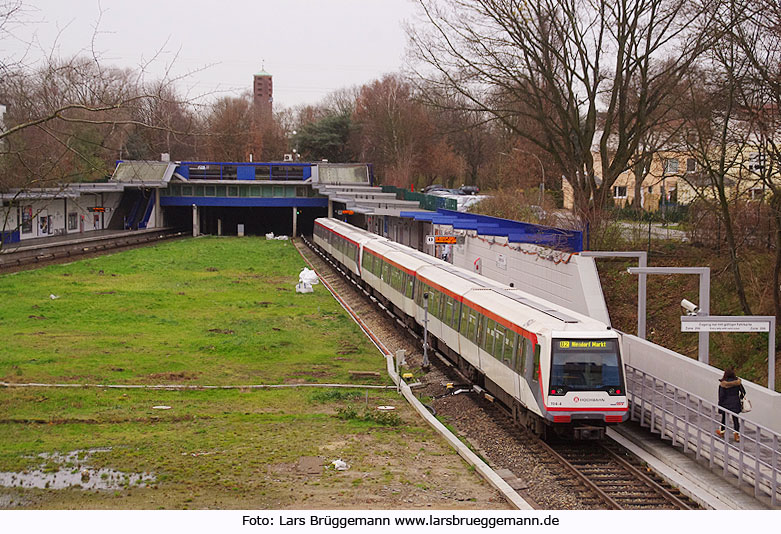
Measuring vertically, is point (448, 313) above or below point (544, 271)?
below

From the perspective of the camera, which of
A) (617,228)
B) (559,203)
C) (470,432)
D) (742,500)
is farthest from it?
(559,203)

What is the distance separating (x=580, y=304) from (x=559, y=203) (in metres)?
34.0

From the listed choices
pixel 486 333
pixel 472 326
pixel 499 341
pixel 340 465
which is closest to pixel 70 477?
pixel 340 465

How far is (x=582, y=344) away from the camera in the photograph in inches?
630

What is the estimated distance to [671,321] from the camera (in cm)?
2556

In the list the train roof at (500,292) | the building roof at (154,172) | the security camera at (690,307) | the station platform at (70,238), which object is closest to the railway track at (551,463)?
the train roof at (500,292)

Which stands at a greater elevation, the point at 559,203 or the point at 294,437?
the point at 559,203

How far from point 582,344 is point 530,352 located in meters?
1.05

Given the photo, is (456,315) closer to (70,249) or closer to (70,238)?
(70,249)

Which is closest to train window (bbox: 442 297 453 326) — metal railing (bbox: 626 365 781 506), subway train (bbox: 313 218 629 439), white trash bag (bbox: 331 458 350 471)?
subway train (bbox: 313 218 629 439)

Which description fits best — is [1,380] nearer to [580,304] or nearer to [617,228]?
[580,304]

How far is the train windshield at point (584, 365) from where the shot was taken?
15805mm

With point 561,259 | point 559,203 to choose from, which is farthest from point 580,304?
point 559,203

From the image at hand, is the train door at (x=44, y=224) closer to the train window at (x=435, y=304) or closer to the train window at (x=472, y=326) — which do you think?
the train window at (x=435, y=304)
